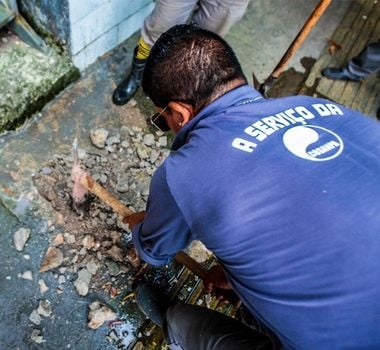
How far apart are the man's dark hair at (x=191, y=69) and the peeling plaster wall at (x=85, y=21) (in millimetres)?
1056

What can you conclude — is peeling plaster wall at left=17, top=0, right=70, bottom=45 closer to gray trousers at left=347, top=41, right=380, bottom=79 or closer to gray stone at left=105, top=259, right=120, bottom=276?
gray stone at left=105, top=259, right=120, bottom=276

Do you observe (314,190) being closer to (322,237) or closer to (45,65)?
(322,237)

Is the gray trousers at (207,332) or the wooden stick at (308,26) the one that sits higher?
the wooden stick at (308,26)

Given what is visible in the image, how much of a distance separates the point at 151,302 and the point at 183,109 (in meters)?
1.16

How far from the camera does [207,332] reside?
1.83 metres

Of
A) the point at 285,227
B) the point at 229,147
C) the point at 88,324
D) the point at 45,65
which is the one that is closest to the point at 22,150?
the point at 45,65

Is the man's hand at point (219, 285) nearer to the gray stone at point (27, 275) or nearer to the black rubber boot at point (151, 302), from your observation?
the black rubber boot at point (151, 302)

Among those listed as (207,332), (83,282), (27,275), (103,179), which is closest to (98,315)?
(83,282)

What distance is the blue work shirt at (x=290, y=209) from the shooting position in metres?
1.22

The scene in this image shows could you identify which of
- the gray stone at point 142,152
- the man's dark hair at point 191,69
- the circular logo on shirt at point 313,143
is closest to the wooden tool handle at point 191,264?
the gray stone at point 142,152

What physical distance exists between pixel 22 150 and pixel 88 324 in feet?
3.56

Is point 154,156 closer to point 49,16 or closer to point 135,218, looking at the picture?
point 135,218

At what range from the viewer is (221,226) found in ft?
4.36

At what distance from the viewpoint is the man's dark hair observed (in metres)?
1.51
